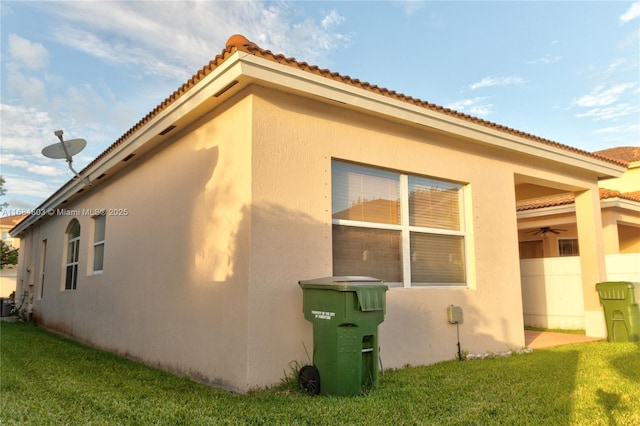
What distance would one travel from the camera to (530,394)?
4.58 meters

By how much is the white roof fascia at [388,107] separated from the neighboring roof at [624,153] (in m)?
17.0

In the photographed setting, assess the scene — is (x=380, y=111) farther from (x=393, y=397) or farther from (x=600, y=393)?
(x=600, y=393)

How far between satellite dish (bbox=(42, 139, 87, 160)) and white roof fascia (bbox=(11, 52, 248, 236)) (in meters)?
0.51

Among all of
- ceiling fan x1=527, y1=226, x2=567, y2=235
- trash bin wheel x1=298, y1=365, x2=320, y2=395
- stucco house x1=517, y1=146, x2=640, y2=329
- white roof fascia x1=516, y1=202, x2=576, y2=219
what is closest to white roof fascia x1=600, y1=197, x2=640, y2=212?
stucco house x1=517, y1=146, x2=640, y2=329

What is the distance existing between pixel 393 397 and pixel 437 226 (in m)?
3.22

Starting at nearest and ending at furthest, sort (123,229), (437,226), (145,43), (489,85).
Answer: (437,226) → (123,229) → (145,43) → (489,85)

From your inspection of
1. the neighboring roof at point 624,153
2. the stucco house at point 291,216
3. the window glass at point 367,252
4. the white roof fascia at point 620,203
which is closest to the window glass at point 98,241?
the stucco house at point 291,216

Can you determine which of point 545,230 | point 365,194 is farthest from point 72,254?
point 545,230

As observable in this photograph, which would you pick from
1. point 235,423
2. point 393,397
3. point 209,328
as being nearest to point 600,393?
point 393,397

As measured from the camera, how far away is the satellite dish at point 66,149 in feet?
26.3

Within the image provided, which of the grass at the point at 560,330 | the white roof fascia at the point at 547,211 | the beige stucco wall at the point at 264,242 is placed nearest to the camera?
the beige stucco wall at the point at 264,242

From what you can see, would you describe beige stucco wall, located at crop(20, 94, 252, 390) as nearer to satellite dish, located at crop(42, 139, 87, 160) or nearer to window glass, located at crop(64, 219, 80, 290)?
satellite dish, located at crop(42, 139, 87, 160)

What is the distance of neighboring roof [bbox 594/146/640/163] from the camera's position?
2243 cm

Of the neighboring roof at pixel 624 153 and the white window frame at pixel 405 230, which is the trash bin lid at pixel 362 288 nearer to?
the white window frame at pixel 405 230
